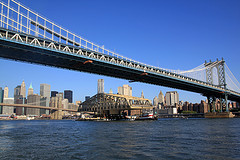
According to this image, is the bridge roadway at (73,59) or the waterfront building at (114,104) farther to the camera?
the waterfront building at (114,104)

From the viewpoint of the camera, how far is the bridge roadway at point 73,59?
43997mm

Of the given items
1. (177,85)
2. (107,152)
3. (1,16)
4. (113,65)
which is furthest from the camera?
(177,85)

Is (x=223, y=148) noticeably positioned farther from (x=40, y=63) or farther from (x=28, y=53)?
(x=40, y=63)

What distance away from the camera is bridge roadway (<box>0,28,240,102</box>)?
144 feet

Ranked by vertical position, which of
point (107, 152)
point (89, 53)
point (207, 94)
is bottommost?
point (107, 152)

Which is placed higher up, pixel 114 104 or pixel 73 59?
pixel 73 59

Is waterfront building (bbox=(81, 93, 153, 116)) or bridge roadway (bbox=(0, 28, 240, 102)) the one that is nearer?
bridge roadway (bbox=(0, 28, 240, 102))

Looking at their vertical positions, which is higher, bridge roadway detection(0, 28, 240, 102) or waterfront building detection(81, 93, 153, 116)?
bridge roadway detection(0, 28, 240, 102)

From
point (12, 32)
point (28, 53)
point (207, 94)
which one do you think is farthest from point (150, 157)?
point (207, 94)

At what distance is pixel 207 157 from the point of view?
14.8 metres

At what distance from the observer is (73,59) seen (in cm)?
5366

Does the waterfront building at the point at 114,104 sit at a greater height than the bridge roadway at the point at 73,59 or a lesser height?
lesser

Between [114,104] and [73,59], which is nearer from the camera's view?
[73,59]

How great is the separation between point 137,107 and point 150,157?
8695 centimetres
